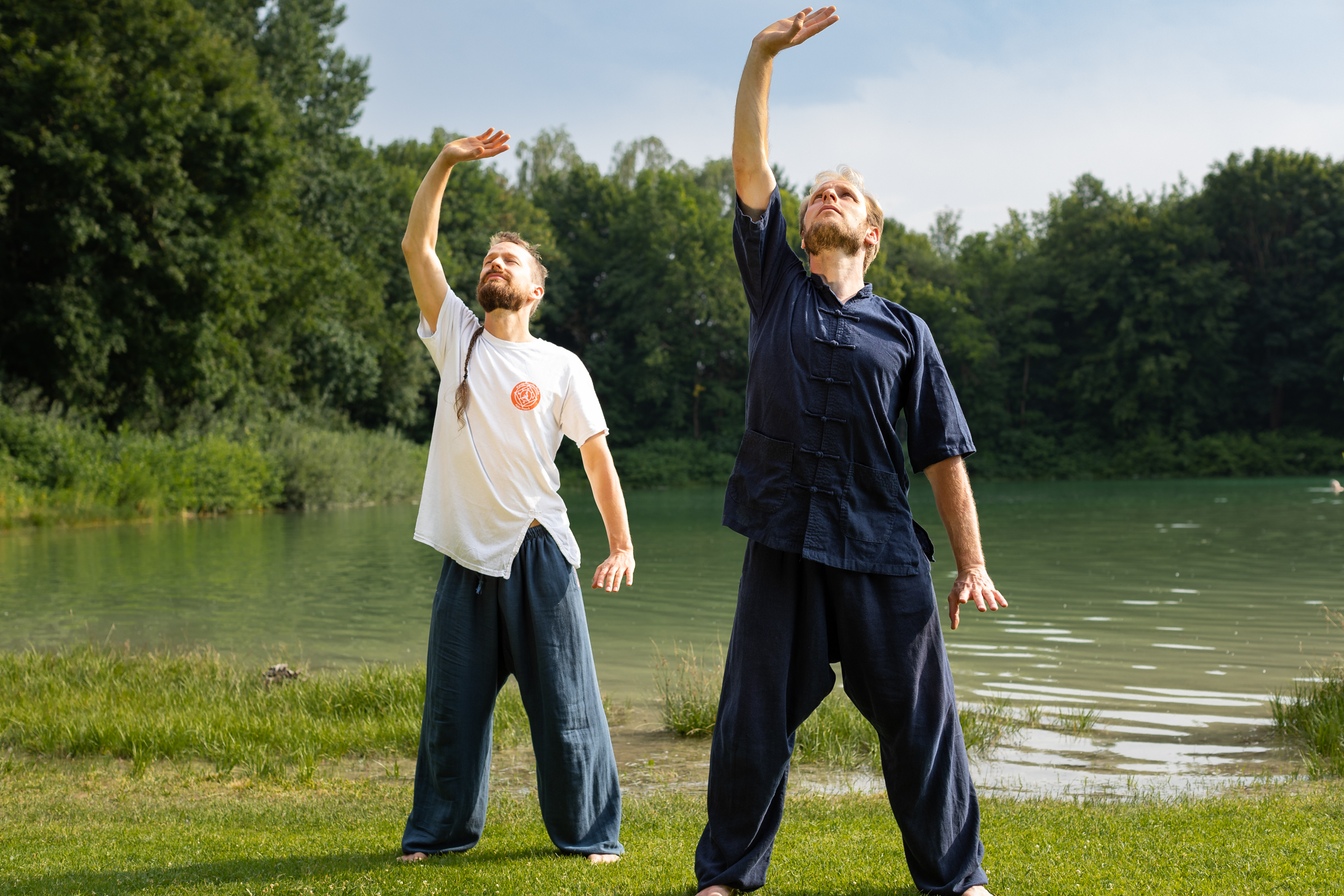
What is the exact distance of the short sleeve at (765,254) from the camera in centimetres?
375

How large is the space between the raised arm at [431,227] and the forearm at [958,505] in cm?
206

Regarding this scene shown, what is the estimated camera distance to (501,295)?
436 cm

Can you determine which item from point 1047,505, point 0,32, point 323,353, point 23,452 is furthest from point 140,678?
point 323,353

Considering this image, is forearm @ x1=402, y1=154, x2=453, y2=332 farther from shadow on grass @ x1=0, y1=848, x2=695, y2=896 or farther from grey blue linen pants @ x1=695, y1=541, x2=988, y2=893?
shadow on grass @ x1=0, y1=848, x2=695, y2=896

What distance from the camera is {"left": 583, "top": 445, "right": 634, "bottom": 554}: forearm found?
14.1 feet

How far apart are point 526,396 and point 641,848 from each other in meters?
1.84

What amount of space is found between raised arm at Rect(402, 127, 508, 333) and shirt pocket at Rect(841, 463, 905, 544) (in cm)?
186

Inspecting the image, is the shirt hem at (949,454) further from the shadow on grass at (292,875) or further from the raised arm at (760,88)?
the shadow on grass at (292,875)

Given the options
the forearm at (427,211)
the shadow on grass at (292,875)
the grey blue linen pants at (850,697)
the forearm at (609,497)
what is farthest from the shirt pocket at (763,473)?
the forearm at (427,211)

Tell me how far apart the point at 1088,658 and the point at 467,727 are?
8.06 metres

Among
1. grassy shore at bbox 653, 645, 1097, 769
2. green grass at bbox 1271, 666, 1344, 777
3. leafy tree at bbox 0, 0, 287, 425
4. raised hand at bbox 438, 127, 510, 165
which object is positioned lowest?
grassy shore at bbox 653, 645, 1097, 769

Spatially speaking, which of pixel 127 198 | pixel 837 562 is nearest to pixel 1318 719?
pixel 837 562

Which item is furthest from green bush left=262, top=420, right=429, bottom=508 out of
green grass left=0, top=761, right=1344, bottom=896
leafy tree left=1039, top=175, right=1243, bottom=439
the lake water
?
leafy tree left=1039, top=175, right=1243, bottom=439

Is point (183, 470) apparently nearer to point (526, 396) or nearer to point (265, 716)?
point (265, 716)
